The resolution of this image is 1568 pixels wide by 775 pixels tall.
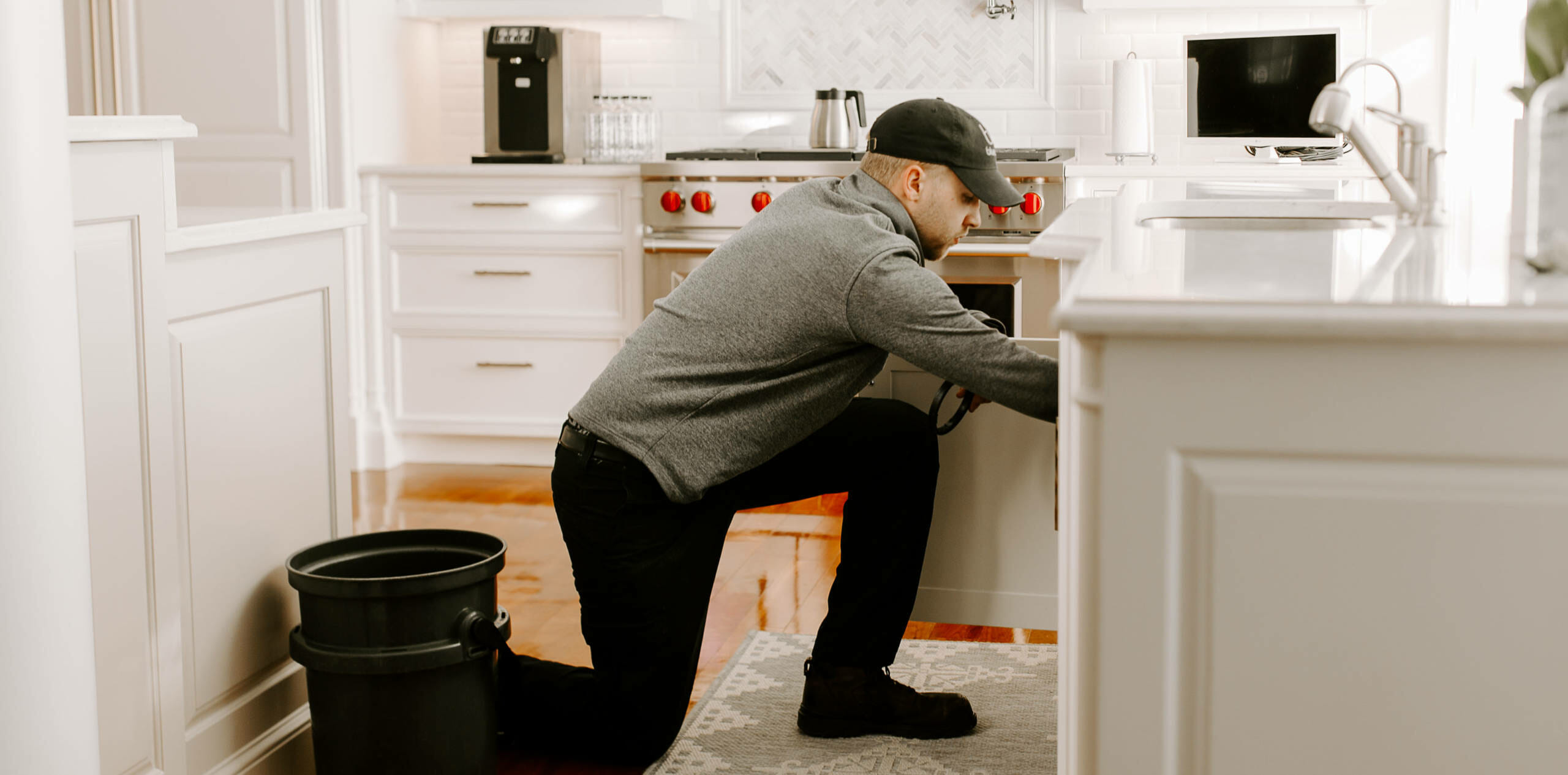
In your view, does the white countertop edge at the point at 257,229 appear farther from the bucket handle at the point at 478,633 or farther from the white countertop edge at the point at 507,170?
the white countertop edge at the point at 507,170

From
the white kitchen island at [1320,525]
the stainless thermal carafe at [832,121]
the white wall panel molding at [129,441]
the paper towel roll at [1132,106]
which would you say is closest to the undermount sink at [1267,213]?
the white kitchen island at [1320,525]

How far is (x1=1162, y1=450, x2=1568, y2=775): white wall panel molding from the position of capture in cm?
101

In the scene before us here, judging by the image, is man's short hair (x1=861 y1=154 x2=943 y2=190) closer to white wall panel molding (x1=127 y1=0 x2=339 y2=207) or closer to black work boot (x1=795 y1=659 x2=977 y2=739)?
black work boot (x1=795 y1=659 x2=977 y2=739)

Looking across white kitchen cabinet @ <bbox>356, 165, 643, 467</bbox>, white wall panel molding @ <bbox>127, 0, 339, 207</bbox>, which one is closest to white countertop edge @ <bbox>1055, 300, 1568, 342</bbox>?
white kitchen cabinet @ <bbox>356, 165, 643, 467</bbox>

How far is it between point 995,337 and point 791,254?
13.6 inches

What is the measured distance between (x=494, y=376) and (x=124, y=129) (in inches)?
103

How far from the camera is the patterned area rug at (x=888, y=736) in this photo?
2111mm

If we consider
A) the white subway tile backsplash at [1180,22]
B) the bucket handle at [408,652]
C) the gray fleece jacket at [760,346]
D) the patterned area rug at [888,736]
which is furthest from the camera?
the white subway tile backsplash at [1180,22]

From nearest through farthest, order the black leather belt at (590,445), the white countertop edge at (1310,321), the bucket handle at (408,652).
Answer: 1. the white countertop edge at (1310,321)
2. the bucket handle at (408,652)
3. the black leather belt at (590,445)

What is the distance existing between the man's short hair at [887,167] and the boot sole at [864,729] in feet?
2.71

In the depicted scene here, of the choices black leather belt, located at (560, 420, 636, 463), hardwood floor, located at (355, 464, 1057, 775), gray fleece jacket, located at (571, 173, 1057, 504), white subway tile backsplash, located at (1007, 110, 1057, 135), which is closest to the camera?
gray fleece jacket, located at (571, 173, 1057, 504)

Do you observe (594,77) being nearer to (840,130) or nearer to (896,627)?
(840,130)

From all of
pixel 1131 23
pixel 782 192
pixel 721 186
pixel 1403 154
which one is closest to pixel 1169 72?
pixel 1131 23

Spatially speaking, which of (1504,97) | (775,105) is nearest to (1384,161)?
(1504,97)
